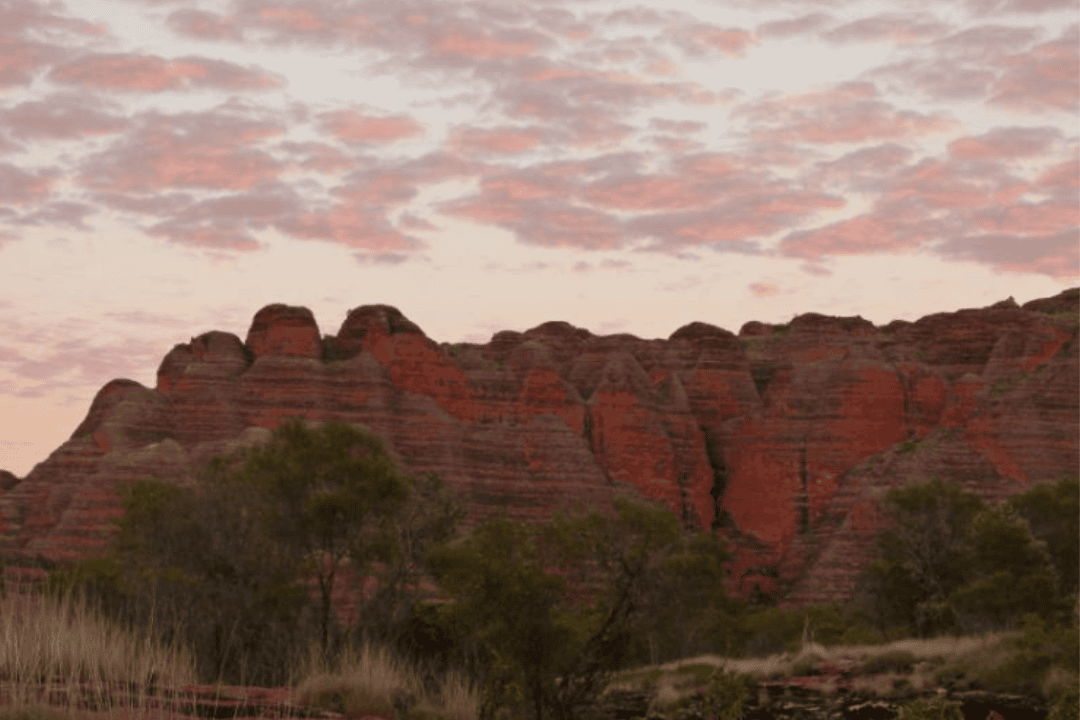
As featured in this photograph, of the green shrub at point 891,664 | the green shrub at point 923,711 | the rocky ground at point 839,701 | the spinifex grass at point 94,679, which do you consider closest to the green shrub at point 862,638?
the rocky ground at point 839,701

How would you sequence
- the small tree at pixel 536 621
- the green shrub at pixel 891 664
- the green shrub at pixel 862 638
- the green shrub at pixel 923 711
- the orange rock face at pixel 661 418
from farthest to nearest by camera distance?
the orange rock face at pixel 661 418 → the green shrub at pixel 862 638 → the green shrub at pixel 891 664 → the small tree at pixel 536 621 → the green shrub at pixel 923 711

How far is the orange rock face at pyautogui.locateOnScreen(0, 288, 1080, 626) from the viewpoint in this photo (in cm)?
9256

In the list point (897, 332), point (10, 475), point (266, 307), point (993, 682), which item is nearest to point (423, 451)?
point (266, 307)

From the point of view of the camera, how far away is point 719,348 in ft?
384

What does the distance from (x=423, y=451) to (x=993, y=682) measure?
2310 inches

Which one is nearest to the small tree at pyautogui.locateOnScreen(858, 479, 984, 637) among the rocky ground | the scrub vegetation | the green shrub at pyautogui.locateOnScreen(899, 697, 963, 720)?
the scrub vegetation

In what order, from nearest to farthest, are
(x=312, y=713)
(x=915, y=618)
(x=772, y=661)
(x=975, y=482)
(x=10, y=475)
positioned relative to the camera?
1. (x=312, y=713)
2. (x=772, y=661)
3. (x=915, y=618)
4. (x=975, y=482)
5. (x=10, y=475)

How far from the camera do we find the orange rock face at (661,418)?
92.6 meters

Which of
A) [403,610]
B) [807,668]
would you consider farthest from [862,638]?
[403,610]

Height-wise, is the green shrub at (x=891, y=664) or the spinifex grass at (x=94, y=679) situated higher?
the spinifex grass at (x=94, y=679)

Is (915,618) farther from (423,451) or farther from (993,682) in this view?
(423,451)

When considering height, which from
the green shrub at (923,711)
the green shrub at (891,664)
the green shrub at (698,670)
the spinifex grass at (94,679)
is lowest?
the green shrub at (698,670)

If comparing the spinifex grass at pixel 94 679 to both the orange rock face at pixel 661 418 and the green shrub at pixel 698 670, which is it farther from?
the orange rock face at pixel 661 418

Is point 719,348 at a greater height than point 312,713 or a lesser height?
greater
